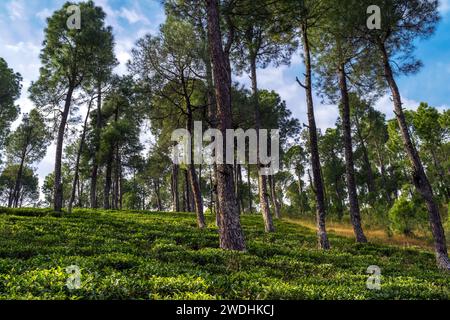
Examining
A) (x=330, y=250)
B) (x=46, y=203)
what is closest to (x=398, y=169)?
(x=330, y=250)

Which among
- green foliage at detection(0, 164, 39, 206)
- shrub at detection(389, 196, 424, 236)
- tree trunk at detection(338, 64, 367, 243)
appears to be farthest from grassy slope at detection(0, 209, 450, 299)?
green foliage at detection(0, 164, 39, 206)

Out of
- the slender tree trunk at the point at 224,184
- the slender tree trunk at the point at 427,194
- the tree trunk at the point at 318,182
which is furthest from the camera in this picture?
the tree trunk at the point at 318,182

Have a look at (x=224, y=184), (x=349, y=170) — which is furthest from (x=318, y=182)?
(x=224, y=184)

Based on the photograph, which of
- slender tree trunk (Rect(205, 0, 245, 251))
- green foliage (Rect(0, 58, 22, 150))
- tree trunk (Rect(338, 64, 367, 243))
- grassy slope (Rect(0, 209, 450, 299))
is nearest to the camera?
grassy slope (Rect(0, 209, 450, 299))

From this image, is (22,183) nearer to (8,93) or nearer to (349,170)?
(8,93)

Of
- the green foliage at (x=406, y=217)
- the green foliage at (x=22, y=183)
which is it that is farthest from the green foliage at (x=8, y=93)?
the green foliage at (x=406, y=217)

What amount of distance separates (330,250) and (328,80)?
455 inches

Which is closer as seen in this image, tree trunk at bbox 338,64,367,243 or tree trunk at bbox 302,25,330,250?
tree trunk at bbox 302,25,330,250

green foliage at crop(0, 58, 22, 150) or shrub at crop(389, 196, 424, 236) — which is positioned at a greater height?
green foliage at crop(0, 58, 22, 150)

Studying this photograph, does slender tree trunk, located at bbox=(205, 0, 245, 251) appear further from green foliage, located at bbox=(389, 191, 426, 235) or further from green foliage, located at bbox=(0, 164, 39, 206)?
green foliage, located at bbox=(0, 164, 39, 206)

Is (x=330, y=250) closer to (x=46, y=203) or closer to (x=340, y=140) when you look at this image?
(x=340, y=140)

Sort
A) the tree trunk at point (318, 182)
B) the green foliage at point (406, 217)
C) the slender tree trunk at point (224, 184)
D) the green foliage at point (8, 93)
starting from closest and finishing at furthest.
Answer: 1. the slender tree trunk at point (224, 184)
2. the tree trunk at point (318, 182)
3. the green foliage at point (406, 217)
4. the green foliage at point (8, 93)

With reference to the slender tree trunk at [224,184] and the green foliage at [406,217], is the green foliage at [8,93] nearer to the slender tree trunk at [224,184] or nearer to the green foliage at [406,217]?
the slender tree trunk at [224,184]
